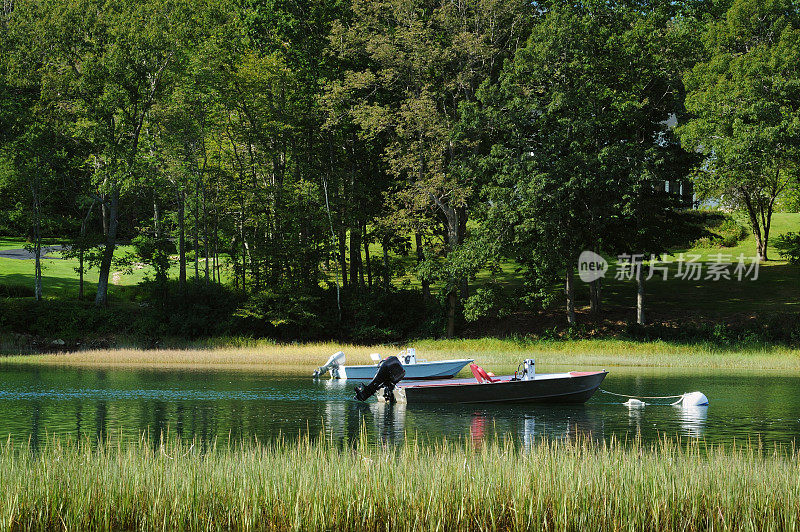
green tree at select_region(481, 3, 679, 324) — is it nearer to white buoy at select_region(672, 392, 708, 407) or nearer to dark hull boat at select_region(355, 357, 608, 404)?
dark hull boat at select_region(355, 357, 608, 404)

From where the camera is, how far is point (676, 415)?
22359 mm

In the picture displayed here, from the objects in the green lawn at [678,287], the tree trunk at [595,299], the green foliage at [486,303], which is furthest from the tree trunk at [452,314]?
the tree trunk at [595,299]

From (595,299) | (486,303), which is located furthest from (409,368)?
(595,299)

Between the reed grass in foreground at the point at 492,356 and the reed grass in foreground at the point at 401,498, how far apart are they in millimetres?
25909

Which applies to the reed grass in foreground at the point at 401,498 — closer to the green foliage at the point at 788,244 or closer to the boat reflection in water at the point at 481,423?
the boat reflection in water at the point at 481,423

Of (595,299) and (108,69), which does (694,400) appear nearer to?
(595,299)

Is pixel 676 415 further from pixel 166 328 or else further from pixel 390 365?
pixel 166 328

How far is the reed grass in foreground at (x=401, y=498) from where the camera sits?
31.7 feet

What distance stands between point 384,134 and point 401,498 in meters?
44.5

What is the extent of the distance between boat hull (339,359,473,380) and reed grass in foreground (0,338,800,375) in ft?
8.83

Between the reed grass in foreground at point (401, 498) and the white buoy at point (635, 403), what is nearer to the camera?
the reed grass in foreground at point (401, 498)

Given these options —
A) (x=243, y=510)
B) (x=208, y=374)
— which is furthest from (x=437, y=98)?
(x=243, y=510)

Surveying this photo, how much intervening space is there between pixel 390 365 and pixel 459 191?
74.4 feet

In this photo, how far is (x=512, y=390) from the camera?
2542cm
